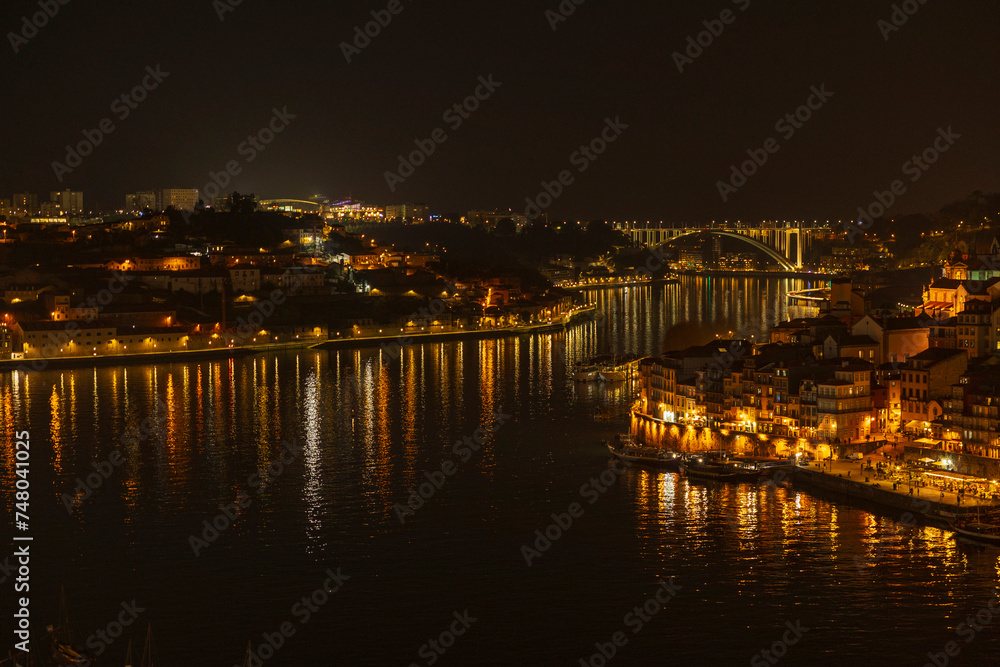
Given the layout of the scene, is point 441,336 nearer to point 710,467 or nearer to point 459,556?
point 710,467

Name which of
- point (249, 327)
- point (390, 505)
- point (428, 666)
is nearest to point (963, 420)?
point (390, 505)

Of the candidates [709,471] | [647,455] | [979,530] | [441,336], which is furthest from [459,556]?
[441,336]

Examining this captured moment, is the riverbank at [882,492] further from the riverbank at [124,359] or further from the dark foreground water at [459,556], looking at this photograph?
the riverbank at [124,359]

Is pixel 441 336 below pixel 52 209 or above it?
below

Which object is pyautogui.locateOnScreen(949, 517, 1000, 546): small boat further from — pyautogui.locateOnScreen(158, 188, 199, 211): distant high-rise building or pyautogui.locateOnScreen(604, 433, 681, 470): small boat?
pyautogui.locateOnScreen(158, 188, 199, 211): distant high-rise building

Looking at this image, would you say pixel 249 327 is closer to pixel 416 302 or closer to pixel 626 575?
pixel 416 302

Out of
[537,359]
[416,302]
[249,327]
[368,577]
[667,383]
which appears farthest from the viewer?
[416,302]

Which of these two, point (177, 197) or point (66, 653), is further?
point (177, 197)
